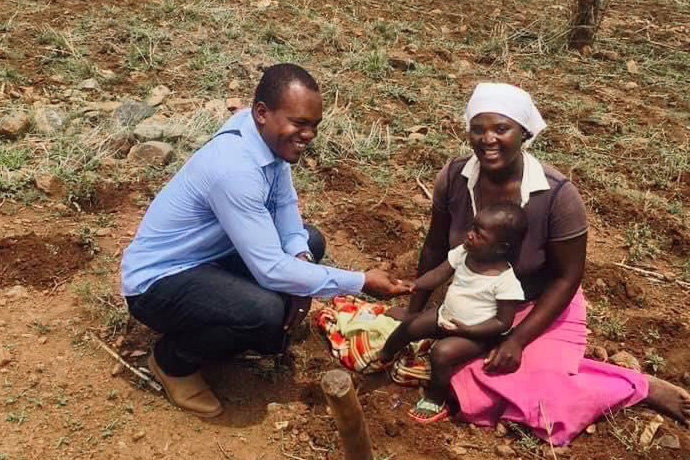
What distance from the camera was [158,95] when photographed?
16.0 feet

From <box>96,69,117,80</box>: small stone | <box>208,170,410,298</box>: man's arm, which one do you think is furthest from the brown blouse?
<box>96,69,117,80</box>: small stone

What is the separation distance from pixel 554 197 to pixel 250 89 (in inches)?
121

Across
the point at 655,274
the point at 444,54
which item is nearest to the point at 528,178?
the point at 655,274

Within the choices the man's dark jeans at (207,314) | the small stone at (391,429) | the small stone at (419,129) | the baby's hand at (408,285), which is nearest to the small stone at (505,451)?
the small stone at (391,429)

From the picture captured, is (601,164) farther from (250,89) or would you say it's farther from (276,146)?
(276,146)

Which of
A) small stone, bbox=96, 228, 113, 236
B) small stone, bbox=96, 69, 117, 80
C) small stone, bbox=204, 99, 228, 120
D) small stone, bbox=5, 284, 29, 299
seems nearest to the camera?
small stone, bbox=5, 284, 29, 299

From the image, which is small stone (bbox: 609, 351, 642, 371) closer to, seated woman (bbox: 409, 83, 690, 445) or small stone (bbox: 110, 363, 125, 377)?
seated woman (bbox: 409, 83, 690, 445)

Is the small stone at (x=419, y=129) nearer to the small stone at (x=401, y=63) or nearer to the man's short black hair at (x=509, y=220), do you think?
the small stone at (x=401, y=63)

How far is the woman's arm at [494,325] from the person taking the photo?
2.55 metres

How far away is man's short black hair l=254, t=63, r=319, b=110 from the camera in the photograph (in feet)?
7.58

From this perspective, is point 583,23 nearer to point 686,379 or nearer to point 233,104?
point 233,104

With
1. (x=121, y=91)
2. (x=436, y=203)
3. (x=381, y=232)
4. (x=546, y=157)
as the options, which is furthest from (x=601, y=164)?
(x=121, y=91)

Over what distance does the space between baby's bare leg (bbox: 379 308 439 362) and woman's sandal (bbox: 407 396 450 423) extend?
0.23 m

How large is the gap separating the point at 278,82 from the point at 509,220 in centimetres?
90
